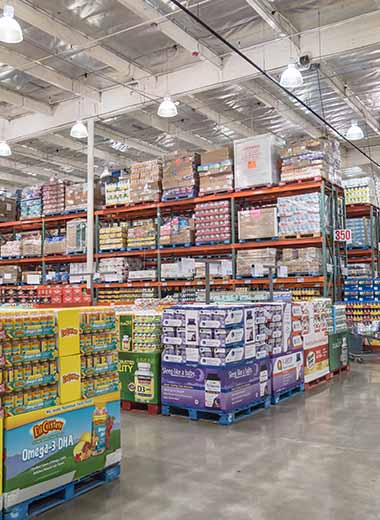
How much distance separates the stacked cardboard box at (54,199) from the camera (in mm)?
13867

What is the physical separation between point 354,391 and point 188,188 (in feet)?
18.5

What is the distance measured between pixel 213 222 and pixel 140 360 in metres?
5.02

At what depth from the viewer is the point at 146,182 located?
12.2 m

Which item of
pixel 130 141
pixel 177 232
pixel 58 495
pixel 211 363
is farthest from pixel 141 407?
pixel 130 141

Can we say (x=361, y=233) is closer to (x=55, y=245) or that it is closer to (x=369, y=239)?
(x=369, y=239)

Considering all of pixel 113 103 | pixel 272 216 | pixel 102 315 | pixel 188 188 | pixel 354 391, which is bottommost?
pixel 354 391

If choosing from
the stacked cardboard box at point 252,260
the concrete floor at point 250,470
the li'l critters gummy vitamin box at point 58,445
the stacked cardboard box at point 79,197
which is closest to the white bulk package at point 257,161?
the stacked cardboard box at point 252,260

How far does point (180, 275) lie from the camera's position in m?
11.7

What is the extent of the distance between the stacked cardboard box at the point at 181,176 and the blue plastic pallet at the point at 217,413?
5.79 meters

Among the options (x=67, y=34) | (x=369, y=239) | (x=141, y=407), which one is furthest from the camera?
(x=369, y=239)

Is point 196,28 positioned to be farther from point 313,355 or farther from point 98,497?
point 98,497

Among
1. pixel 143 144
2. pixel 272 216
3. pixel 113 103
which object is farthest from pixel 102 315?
pixel 143 144

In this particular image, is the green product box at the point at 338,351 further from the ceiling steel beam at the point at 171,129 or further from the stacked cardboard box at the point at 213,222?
the ceiling steel beam at the point at 171,129

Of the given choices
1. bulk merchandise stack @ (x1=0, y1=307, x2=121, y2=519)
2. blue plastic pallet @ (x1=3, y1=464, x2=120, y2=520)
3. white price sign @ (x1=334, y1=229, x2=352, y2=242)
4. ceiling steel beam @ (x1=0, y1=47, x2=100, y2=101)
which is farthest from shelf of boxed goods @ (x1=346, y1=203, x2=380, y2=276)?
blue plastic pallet @ (x1=3, y1=464, x2=120, y2=520)
